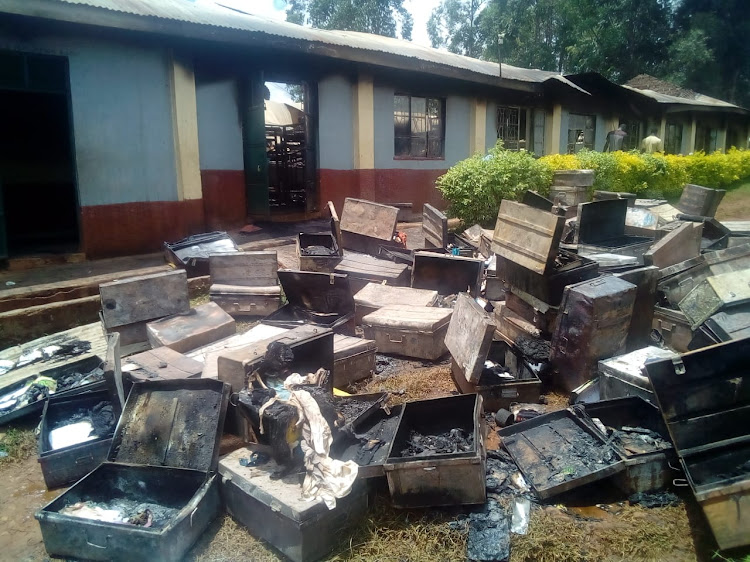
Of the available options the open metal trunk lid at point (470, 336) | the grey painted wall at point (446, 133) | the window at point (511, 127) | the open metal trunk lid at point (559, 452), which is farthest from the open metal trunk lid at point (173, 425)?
the window at point (511, 127)

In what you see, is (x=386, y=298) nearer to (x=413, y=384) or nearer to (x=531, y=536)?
(x=413, y=384)

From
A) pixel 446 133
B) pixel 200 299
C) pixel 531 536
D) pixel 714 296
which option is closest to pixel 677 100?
pixel 446 133

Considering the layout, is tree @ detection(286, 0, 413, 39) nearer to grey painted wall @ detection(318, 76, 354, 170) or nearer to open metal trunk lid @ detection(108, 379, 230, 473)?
grey painted wall @ detection(318, 76, 354, 170)

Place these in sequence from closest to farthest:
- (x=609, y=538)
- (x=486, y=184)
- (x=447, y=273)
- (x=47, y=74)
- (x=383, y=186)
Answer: (x=609, y=538)
(x=447, y=273)
(x=47, y=74)
(x=486, y=184)
(x=383, y=186)

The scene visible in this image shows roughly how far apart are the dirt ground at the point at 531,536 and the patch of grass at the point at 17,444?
643 millimetres

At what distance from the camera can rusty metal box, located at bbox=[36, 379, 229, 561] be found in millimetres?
3053

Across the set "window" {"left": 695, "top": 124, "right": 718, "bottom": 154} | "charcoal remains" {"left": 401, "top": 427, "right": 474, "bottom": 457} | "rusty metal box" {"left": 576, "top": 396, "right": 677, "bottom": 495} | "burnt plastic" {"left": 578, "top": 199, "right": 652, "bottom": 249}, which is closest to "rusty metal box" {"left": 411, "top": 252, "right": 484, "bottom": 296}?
"burnt plastic" {"left": 578, "top": 199, "right": 652, "bottom": 249}

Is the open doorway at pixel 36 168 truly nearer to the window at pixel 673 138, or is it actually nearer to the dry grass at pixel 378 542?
the dry grass at pixel 378 542

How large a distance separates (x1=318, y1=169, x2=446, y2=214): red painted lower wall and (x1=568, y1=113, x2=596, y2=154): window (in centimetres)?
739

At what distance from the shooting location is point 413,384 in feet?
17.1

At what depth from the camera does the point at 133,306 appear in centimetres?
580

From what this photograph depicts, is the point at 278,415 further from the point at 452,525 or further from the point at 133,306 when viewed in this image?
the point at 133,306

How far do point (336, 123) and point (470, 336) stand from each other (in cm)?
804

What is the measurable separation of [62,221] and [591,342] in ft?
38.5
